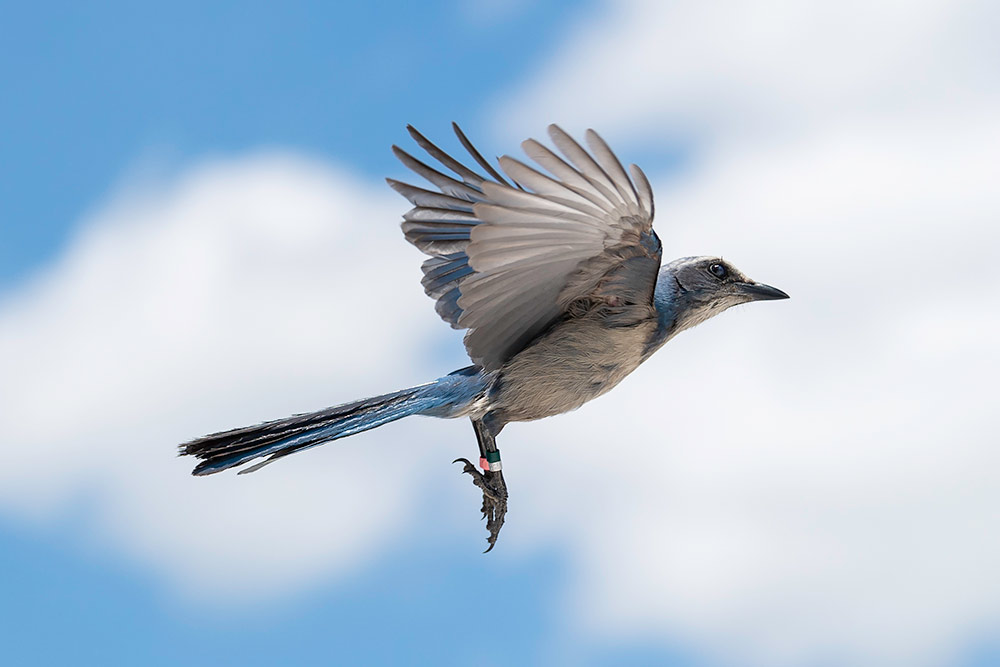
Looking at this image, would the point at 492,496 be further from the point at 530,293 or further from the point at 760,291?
the point at 760,291

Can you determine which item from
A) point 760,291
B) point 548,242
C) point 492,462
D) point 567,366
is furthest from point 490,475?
point 760,291

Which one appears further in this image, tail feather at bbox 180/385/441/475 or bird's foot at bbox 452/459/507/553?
bird's foot at bbox 452/459/507/553

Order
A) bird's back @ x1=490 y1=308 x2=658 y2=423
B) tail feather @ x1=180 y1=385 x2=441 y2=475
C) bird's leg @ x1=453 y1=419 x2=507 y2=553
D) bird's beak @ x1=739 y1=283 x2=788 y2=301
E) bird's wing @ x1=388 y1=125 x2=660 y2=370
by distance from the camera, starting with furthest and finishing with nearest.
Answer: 1. bird's beak @ x1=739 y1=283 x2=788 y2=301
2. bird's leg @ x1=453 y1=419 x2=507 y2=553
3. bird's back @ x1=490 y1=308 x2=658 y2=423
4. tail feather @ x1=180 y1=385 x2=441 y2=475
5. bird's wing @ x1=388 y1=125 x2=660 y2=370

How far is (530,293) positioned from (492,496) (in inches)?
51.0

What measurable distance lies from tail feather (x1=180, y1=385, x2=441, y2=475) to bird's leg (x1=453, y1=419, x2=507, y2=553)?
1.63 feet

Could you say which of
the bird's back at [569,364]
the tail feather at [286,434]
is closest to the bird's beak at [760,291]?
the bird's back at [569,364]

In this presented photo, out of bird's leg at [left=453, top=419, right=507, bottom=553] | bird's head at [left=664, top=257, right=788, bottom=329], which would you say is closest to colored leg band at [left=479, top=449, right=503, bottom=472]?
bird's leg at [left=453, top=419, right=507, bottom=553]

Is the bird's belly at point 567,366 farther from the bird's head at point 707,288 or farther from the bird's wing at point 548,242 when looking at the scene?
the bird's head at point 707,288

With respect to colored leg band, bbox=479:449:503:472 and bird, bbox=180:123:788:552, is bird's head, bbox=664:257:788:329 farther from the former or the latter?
colored leg band, bbox=479:449:503:472

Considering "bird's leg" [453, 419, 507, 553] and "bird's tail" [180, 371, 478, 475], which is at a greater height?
"bird's tail" [180, 371, 478, 475]

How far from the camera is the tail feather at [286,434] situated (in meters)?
4.68

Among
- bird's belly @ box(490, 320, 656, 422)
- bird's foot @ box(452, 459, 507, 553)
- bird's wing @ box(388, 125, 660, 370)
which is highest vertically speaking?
bird's wing @ box(388, 125, 660, 370)

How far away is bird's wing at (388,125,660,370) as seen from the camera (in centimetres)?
433

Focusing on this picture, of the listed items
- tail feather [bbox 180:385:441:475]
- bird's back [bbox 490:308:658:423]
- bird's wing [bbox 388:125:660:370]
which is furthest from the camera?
bird's back [bbox 490:308:658:423]
